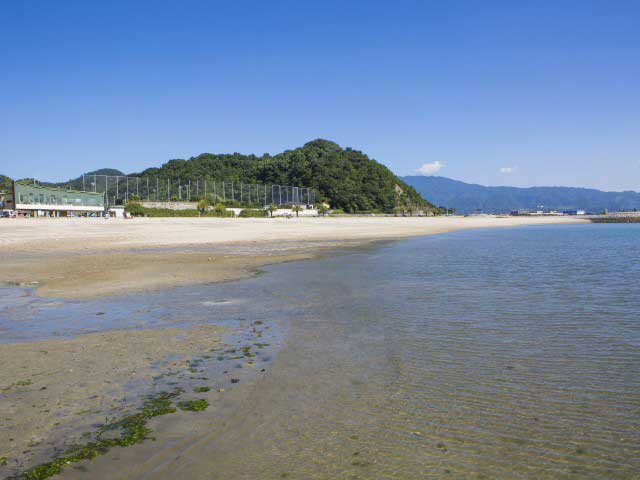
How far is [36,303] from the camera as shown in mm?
10656

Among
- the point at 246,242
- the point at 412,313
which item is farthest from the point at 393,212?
the point at 412,313

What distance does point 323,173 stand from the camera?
453 feet

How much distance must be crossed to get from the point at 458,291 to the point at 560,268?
319 inches

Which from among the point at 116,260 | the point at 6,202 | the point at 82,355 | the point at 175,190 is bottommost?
the point at 82,355

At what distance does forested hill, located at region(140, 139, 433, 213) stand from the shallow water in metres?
118

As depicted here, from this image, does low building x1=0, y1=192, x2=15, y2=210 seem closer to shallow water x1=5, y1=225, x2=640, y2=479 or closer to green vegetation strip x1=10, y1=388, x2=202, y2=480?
shallow water x1=5, y1=225, x2=640, y2=479

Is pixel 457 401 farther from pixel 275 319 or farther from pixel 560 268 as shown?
pixel 560 268

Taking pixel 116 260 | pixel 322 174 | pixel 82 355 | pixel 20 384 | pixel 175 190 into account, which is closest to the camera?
pixel 20 384

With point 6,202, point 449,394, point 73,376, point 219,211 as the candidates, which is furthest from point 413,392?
point 6,202

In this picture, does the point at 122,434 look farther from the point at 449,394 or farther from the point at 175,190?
the point at 175,190

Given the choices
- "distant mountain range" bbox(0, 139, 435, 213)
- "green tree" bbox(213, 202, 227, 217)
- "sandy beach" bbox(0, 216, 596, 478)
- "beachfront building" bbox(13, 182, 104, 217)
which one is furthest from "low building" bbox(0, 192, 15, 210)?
"distant mountain range" bbox(0, 139, 435, 213)

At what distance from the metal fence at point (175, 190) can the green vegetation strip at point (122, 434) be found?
74.4 metres

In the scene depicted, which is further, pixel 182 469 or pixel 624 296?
pixel 624 296

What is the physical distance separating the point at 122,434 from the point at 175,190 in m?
82.5
